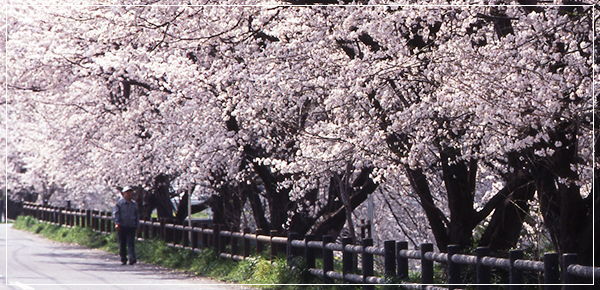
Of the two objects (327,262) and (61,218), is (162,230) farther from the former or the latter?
(61,218)

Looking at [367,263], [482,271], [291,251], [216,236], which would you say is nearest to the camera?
[482,271]

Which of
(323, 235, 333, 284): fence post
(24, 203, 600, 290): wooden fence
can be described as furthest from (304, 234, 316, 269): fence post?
(323, 235, 333, 284): fence post

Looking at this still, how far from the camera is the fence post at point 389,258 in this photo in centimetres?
1077

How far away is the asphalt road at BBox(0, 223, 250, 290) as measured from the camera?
13.2m

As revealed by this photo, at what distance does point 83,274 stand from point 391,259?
692 cm

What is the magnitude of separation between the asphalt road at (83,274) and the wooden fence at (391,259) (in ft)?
3.64

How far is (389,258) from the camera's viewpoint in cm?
1081

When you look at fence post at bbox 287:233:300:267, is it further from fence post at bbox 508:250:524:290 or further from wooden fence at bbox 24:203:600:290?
fence post at bbox 508:250:524:290

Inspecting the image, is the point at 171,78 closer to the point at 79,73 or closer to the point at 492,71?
the point at 79,73

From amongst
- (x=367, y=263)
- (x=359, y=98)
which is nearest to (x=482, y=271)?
(x=367, y=263)

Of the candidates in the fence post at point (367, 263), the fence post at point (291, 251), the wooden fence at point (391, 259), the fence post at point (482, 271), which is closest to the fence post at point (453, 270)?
the wooden fence at point (391, 259)

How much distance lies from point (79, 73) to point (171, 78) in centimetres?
532

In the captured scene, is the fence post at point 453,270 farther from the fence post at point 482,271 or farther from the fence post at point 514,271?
the fence post at point 514,271

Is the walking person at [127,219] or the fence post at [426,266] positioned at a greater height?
the walking person at [127,219]
